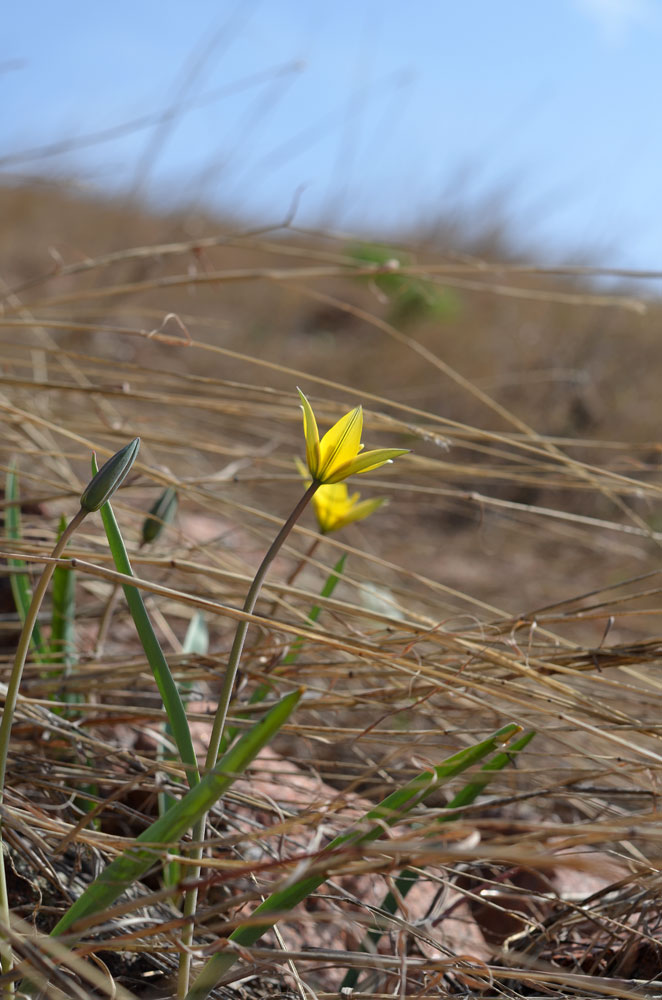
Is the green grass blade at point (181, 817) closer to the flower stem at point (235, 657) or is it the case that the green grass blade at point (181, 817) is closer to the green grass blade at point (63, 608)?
the flower stem at point (235, 657)

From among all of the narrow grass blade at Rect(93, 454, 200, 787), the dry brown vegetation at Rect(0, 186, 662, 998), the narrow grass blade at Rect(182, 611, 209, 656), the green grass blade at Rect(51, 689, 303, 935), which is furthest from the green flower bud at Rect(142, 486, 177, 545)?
the green grass blade at Rect(51, 689, 303, 935)

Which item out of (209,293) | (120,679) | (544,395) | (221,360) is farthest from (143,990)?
(209,293)

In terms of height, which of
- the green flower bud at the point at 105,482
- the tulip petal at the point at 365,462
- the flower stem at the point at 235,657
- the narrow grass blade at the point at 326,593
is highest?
the tulip petal at the point at 365,462

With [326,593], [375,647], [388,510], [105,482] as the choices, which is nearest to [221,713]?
[105,482]

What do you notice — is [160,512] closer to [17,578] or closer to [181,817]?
[17,578]

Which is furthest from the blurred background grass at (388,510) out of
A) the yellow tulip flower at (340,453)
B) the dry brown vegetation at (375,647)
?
the yellow tulip flower at (340,453)

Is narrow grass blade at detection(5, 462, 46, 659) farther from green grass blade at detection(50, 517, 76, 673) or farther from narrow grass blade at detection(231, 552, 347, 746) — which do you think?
narrow grass blade at detection(231, 552, 347, 746)
